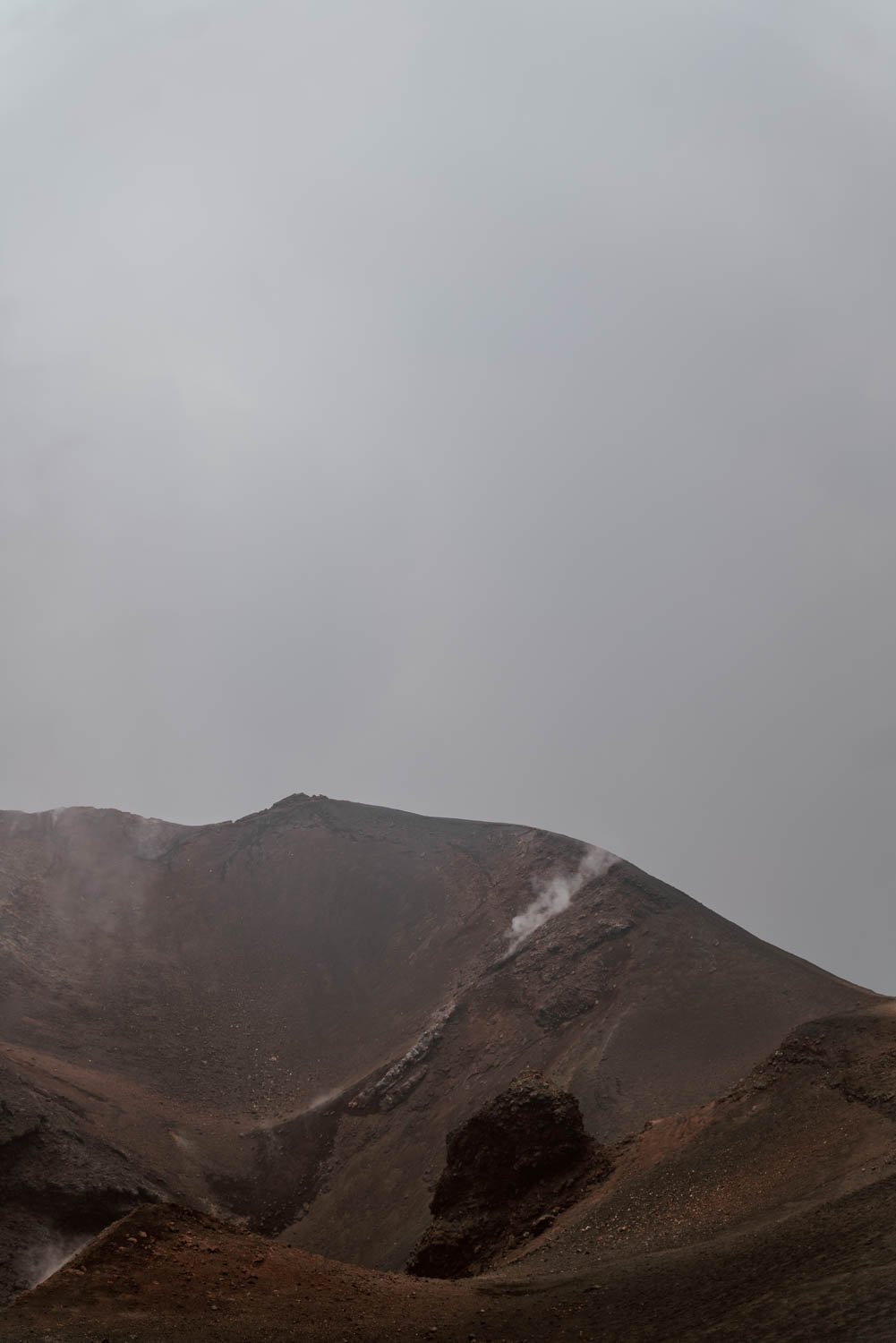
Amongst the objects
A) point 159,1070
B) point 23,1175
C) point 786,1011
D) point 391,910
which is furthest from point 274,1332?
point 391,910

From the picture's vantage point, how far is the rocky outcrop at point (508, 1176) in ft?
96.2

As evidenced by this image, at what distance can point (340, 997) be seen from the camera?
6116cm

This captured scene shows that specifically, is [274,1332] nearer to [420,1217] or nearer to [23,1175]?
[23,1175]

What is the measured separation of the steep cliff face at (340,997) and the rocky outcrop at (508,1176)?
4.60 meters

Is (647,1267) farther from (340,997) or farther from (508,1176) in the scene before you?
(340,997)

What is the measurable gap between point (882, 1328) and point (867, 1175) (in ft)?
27.2

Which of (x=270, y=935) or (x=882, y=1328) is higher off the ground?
(x=270, y=935)

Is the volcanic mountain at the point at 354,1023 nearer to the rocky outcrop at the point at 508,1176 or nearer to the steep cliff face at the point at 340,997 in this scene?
the steep cliff face at the point at 340,997

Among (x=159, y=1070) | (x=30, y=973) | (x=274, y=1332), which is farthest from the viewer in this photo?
(x=30, y=973)

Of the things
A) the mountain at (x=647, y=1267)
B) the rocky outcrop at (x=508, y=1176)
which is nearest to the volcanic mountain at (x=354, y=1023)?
the mountain at (x=647, y=1267)

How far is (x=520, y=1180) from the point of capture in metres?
31.2

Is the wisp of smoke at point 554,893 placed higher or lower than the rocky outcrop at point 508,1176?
higher

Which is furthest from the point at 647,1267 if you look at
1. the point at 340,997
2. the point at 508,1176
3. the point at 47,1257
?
the point at 340,997

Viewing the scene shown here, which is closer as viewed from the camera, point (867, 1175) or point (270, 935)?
point (867, 1175)
